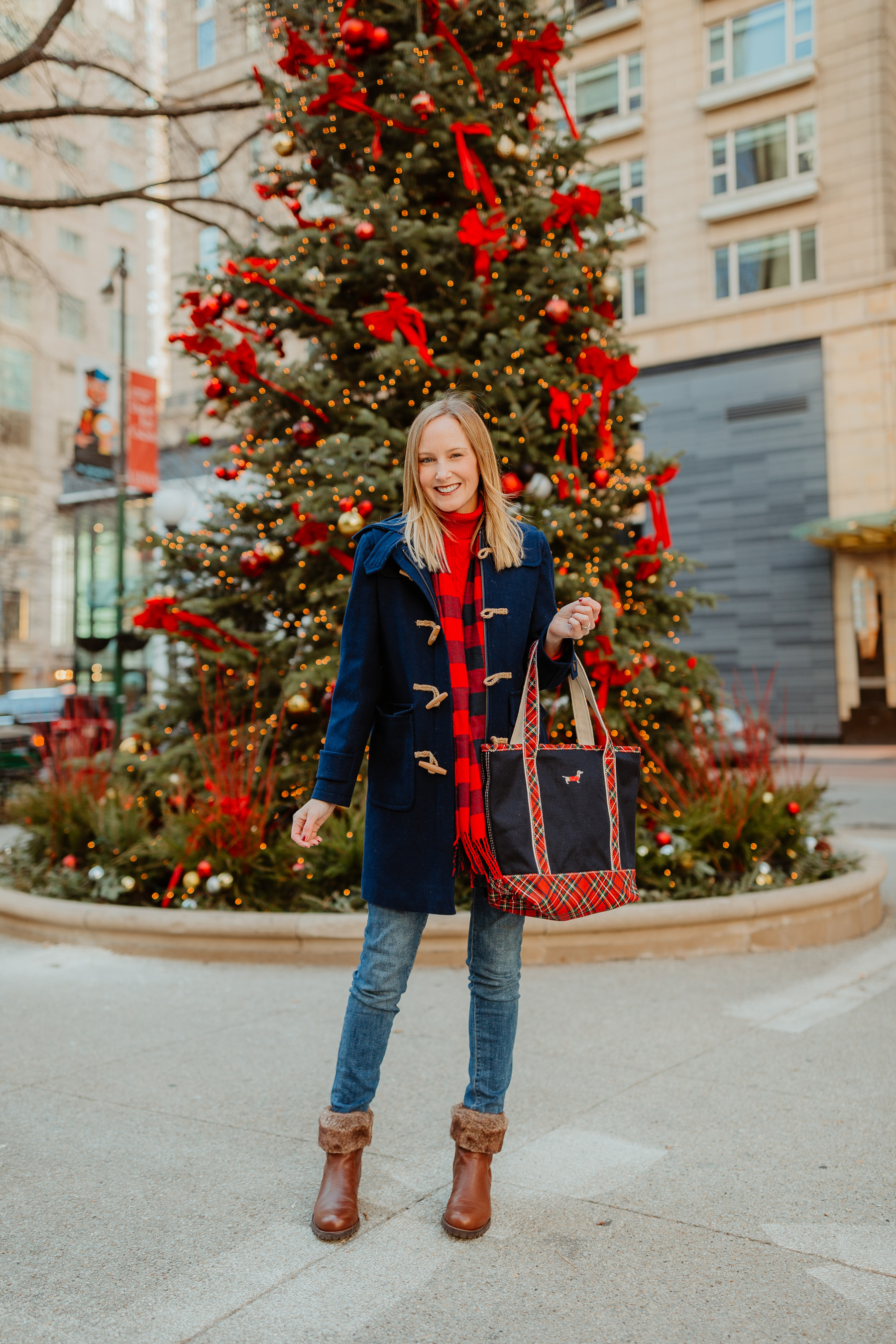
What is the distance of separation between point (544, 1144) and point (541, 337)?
4.81 metres

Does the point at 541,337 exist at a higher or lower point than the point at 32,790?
higher

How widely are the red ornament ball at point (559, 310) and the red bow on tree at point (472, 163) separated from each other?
0.74 m

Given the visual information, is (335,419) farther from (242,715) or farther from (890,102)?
(890,102)

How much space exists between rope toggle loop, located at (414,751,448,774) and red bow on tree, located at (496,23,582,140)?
5.16 metres

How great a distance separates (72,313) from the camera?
11.2m

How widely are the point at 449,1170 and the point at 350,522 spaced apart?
11.9 ft

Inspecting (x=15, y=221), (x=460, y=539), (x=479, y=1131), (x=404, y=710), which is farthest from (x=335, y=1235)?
(x=15, y=221)

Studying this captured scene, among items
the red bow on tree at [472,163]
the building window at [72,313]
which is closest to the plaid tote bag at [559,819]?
the red bow on tree at [472,163]

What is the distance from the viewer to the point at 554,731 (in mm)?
6211

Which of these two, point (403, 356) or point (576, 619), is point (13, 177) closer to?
point (403, 356)

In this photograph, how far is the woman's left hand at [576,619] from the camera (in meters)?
2.50

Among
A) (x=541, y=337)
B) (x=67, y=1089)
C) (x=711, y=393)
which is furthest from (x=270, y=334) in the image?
(x=711, y=393)

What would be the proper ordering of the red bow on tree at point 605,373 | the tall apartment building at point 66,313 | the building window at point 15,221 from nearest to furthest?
the red bow on tree at point 605,373
the tall apartment building at point 66,313
the building window at point 15,221

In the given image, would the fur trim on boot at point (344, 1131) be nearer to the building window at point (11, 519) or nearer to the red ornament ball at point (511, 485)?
the red ornament ball at point (511, 485)
